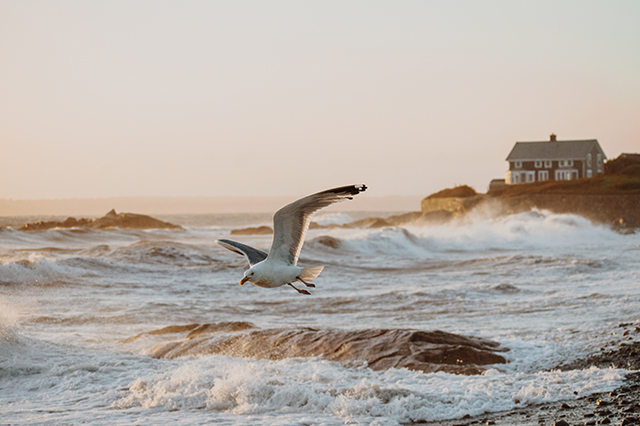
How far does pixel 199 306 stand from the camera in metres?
14.9

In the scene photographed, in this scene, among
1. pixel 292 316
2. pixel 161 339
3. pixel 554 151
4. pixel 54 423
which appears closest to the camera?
pixel 54 423

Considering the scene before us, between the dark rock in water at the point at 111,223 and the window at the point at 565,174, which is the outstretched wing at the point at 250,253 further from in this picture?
the window at the point at 565,174

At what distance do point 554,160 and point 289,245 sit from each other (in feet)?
219

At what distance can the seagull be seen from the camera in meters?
5.00

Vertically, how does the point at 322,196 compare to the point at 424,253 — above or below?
above

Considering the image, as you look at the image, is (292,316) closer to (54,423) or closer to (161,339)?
(161,339)

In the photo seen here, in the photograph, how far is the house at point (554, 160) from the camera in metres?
65.4

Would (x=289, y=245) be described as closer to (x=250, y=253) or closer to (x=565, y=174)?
(x=250, y=253)

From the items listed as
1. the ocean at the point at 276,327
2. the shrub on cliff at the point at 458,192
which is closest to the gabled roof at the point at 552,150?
the shrub on cliff at the point at 458,192

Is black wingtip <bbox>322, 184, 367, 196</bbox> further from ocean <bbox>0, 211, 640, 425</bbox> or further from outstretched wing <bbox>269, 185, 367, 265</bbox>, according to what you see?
ocean <bbox>0, 211, 640, 425</bbox>

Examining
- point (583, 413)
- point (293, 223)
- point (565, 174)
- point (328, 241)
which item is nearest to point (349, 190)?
point (293, 223)

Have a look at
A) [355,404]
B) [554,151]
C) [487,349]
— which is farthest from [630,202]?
[355,404]

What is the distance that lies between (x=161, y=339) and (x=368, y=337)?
381 cm

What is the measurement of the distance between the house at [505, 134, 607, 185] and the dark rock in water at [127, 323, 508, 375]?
61936mm
